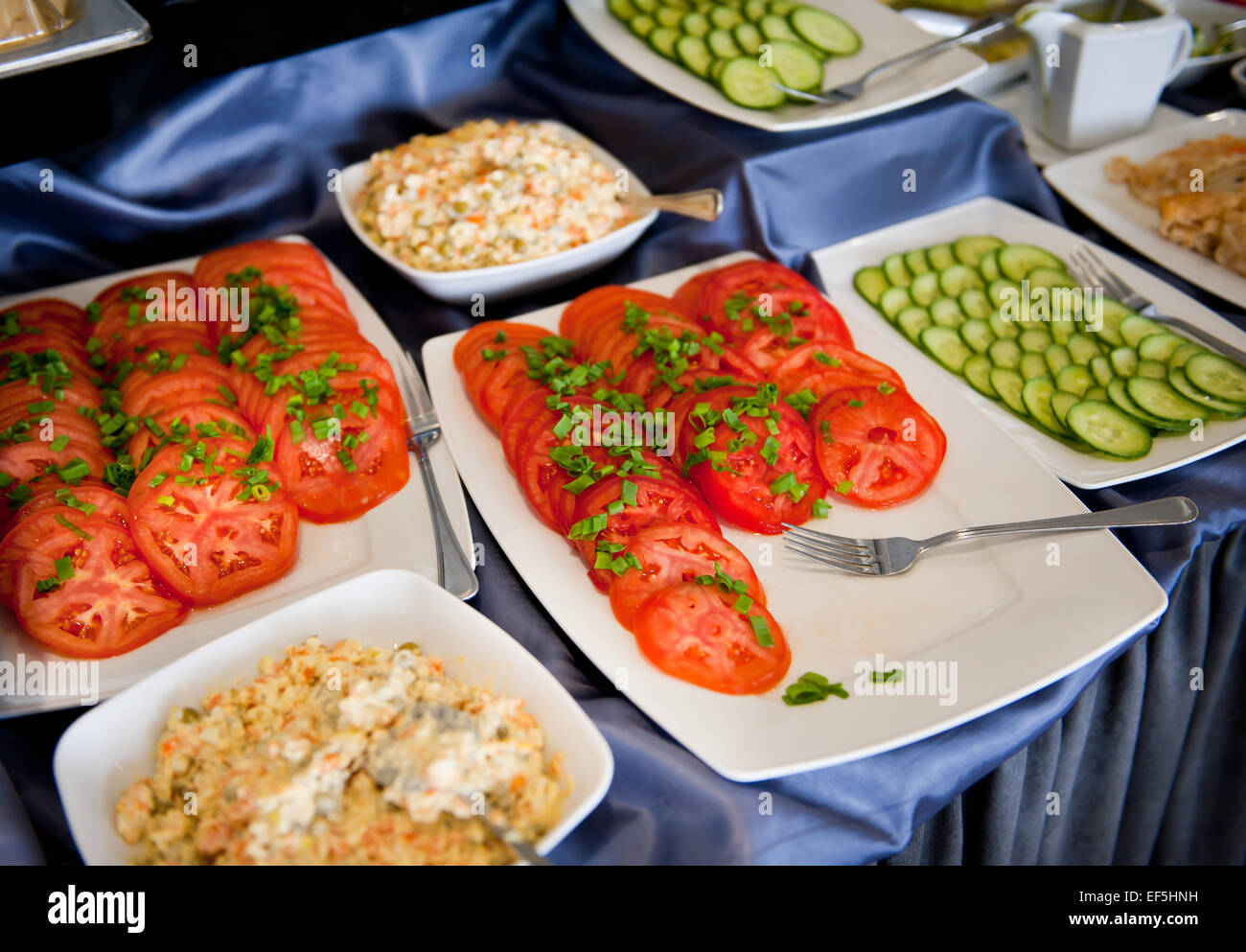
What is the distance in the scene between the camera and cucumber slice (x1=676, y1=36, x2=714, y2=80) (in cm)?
321

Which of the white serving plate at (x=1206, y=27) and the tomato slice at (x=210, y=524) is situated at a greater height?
the white serving plate at (x=1206, y=27)

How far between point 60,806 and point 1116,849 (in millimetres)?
2717

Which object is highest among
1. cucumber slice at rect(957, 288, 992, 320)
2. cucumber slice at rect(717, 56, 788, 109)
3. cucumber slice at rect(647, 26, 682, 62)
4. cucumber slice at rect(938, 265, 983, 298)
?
A: cucumber slice at rect(647, 26, 682, 62)

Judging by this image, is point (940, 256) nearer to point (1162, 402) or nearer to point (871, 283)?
point (871, 283)

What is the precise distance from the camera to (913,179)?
10.4ft

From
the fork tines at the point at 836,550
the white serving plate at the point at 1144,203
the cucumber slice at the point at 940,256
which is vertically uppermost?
the white serving plate at the point at 1144,203

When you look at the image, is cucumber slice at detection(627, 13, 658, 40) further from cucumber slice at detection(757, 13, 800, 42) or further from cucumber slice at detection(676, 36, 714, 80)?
cucumber slice at detection(757, 13, 800, 42)

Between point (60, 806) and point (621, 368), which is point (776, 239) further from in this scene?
point (60, 806)

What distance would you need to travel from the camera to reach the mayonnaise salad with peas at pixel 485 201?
2740mm

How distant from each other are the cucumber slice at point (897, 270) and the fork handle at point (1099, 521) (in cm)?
103

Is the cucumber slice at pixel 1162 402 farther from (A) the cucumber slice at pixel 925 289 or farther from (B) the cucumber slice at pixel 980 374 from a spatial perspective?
(A) the cucumber slice at pixel 925 289

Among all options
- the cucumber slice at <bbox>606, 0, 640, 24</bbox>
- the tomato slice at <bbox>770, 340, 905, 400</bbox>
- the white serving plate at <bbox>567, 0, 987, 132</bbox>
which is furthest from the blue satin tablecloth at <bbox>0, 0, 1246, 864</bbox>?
the tomato slice at <bbox>770, 340, 905, 400</bbox>

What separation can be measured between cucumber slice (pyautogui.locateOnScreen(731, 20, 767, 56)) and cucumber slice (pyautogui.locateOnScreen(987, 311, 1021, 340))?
1.26 meters

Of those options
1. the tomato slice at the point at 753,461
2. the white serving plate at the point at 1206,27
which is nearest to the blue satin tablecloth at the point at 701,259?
the tomato slice at the point at 753,461
